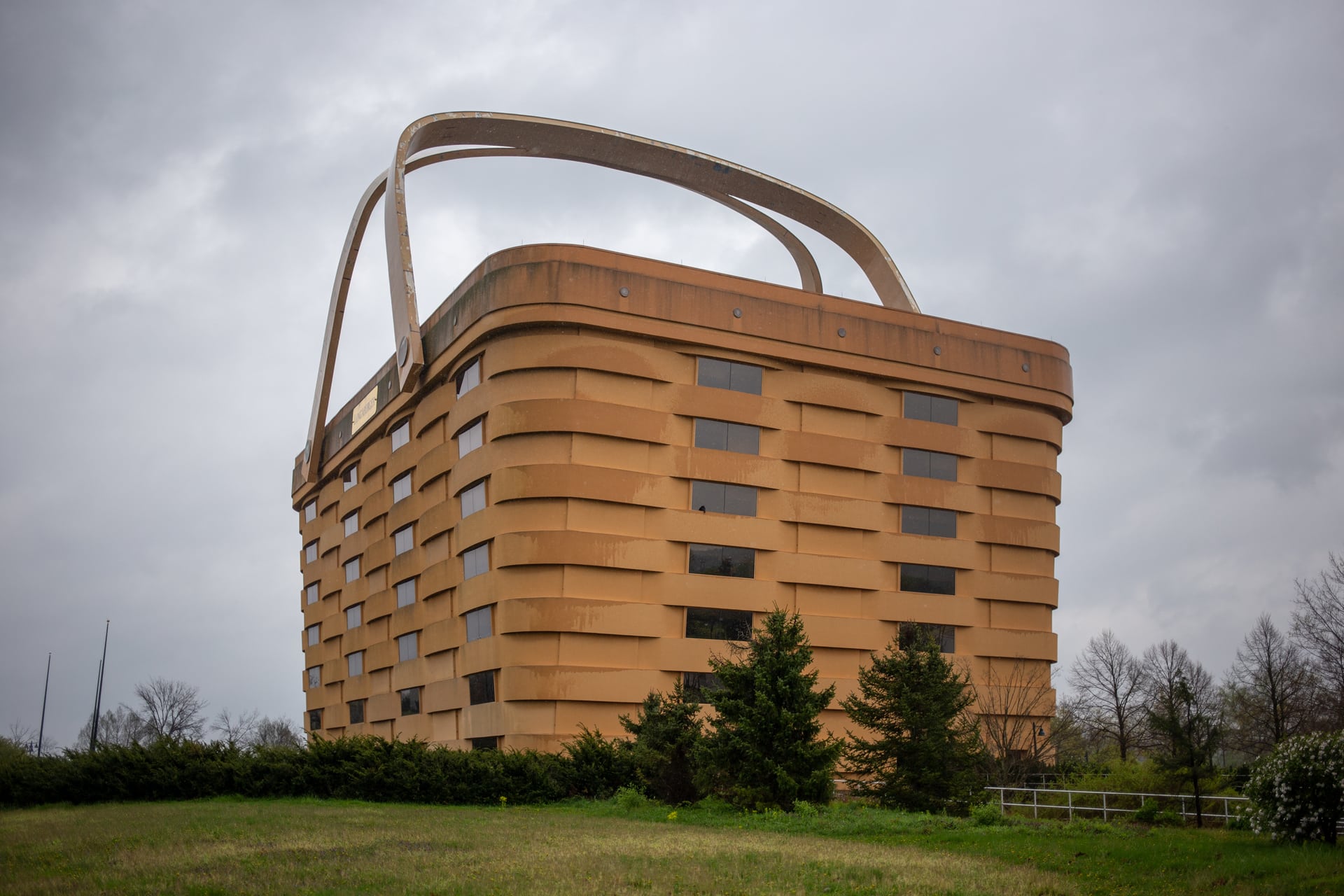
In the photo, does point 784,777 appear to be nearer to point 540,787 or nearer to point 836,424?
point 540,787

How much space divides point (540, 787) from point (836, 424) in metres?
18.2

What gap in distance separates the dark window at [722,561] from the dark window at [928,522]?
6.70 m

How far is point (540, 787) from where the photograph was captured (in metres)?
29.2

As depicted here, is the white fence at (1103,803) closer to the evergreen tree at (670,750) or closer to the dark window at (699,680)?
the evergreen tree at (670,750)

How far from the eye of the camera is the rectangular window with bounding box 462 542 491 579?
126 ft

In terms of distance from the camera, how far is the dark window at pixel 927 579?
41844 mm

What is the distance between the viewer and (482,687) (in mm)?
38375

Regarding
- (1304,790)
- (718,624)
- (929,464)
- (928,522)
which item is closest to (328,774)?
(718,624)

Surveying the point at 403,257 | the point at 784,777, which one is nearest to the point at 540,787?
the point at 784,777

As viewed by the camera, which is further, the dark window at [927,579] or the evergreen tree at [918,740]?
the dark window at [927,579]

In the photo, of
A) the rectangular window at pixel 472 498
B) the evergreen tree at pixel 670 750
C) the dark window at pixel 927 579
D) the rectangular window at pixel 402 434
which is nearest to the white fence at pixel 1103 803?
the evergreen tree at pixel 670 750

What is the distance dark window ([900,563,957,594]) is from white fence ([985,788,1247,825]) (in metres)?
8.97

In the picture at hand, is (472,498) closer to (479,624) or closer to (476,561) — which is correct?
(476,561)

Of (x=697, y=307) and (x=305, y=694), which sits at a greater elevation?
(x=697, y=307)
